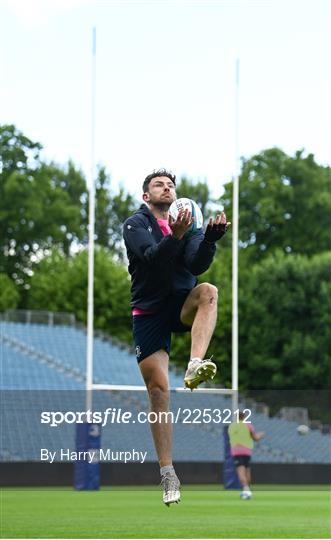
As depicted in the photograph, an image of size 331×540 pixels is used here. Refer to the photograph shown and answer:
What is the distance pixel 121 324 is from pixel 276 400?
2051 cm

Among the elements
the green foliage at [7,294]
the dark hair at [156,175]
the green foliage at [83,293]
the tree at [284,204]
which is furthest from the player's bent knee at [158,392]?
the tree at [284,204]

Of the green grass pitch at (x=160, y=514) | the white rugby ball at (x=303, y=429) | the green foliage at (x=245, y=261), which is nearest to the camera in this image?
the green grass pitch at (x=160, y=514)

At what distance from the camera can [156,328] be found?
610 centimetres

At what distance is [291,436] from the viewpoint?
2058cm

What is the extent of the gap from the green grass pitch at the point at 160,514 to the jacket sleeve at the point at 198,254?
20.4 ft

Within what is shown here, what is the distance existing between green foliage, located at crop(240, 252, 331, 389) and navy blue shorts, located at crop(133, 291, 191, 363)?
27.3 m

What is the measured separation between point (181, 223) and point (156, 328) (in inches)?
30.0

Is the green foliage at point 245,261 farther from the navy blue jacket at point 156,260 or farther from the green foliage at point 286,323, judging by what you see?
the navy blue jacket at point 156,260

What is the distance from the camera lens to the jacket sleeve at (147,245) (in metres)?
5.65

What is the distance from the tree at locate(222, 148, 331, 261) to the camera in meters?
39.1

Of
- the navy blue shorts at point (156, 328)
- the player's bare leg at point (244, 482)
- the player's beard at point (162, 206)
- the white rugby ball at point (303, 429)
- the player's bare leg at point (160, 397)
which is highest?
the player's beard at point (162, 206)

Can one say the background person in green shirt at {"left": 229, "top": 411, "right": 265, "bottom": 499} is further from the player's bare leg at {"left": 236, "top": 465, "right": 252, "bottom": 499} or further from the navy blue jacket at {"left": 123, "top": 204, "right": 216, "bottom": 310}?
the navy blue jacket at {"left": 123, "top": 204, "right": 216, "bottom": 310}

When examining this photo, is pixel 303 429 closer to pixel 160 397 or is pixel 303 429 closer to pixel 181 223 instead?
pixel 160 397

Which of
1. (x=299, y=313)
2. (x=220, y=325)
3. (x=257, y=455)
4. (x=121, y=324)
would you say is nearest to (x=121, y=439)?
(x=257, y=455)
